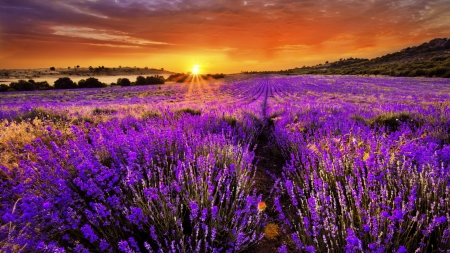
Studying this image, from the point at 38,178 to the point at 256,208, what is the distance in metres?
2.45

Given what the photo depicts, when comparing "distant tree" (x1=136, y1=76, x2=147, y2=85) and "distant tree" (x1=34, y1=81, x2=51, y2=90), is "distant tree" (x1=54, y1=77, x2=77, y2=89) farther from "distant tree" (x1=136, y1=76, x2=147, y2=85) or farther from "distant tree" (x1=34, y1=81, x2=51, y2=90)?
"distant tree" (x1=136, y1=76, x2=147, y2=85)

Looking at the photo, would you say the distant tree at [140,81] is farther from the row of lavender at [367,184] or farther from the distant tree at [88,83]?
the row of lavender at [367,184]

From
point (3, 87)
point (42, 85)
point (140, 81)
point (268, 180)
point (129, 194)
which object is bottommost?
point (268, 180)

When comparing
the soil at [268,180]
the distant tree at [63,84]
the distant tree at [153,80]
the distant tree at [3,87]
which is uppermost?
the distant tree at [153,80]

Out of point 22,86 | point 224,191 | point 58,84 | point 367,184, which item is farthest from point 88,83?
point 367,184

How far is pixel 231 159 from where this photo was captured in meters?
3.40

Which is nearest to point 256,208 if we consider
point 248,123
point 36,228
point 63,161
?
point 36,228

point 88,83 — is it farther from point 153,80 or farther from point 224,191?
point 224,191

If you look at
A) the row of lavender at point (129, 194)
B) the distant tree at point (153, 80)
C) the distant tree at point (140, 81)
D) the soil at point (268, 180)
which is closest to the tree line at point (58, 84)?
the distant tree at point (140, 81)

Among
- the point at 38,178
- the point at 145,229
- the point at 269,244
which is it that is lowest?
the point at 269,244

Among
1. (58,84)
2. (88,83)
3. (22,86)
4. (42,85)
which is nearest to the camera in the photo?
(22,86)

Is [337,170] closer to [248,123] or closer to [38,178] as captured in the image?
[248,123]

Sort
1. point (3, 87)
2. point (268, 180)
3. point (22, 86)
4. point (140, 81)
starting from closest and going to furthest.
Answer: point (268, 180)
point (3, 87)
point (22, 86)
point (140, 81)

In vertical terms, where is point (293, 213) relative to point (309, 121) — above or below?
below
